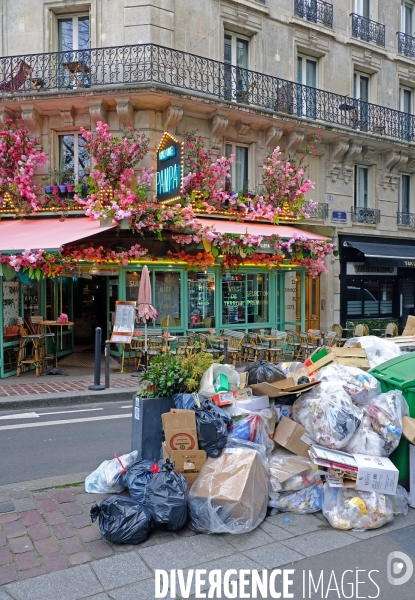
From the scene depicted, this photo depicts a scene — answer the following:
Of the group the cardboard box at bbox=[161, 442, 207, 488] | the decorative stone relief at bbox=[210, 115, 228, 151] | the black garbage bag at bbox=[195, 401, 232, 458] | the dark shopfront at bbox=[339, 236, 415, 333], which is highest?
the decorative stone relief at bbox=[210, 115, 228, 151]

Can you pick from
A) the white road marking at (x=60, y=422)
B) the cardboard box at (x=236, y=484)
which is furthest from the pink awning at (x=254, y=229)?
the cardboard box at (x=236, y=484)

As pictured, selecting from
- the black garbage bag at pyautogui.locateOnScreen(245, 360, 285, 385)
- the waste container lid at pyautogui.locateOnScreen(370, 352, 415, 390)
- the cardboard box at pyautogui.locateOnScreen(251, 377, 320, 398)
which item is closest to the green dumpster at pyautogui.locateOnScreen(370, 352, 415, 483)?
the waste container lid at pyautogui.locateOnScreen(370, 352, 415, 390)

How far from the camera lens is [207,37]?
14695 millimetres

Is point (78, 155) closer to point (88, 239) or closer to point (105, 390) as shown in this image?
point (88, 239)

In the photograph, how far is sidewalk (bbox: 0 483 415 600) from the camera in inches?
129

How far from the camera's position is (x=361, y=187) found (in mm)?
18828

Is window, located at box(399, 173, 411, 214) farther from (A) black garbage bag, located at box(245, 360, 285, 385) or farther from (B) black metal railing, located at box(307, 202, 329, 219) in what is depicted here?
(A) black garbage bag, located at box(245, 360, 285, 385)

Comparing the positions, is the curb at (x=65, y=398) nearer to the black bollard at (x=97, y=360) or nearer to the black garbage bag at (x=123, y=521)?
the black bollard at (x=97, y=360)

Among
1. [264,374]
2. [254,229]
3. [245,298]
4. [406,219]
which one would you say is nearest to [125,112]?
[254,229]

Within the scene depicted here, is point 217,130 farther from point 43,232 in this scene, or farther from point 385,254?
point 385,254

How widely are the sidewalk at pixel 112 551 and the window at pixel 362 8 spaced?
62.9 feet

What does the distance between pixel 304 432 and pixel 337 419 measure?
375mm

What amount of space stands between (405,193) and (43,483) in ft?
62.5

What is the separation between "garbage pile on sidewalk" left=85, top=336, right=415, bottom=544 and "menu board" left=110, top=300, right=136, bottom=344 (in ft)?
22.1
